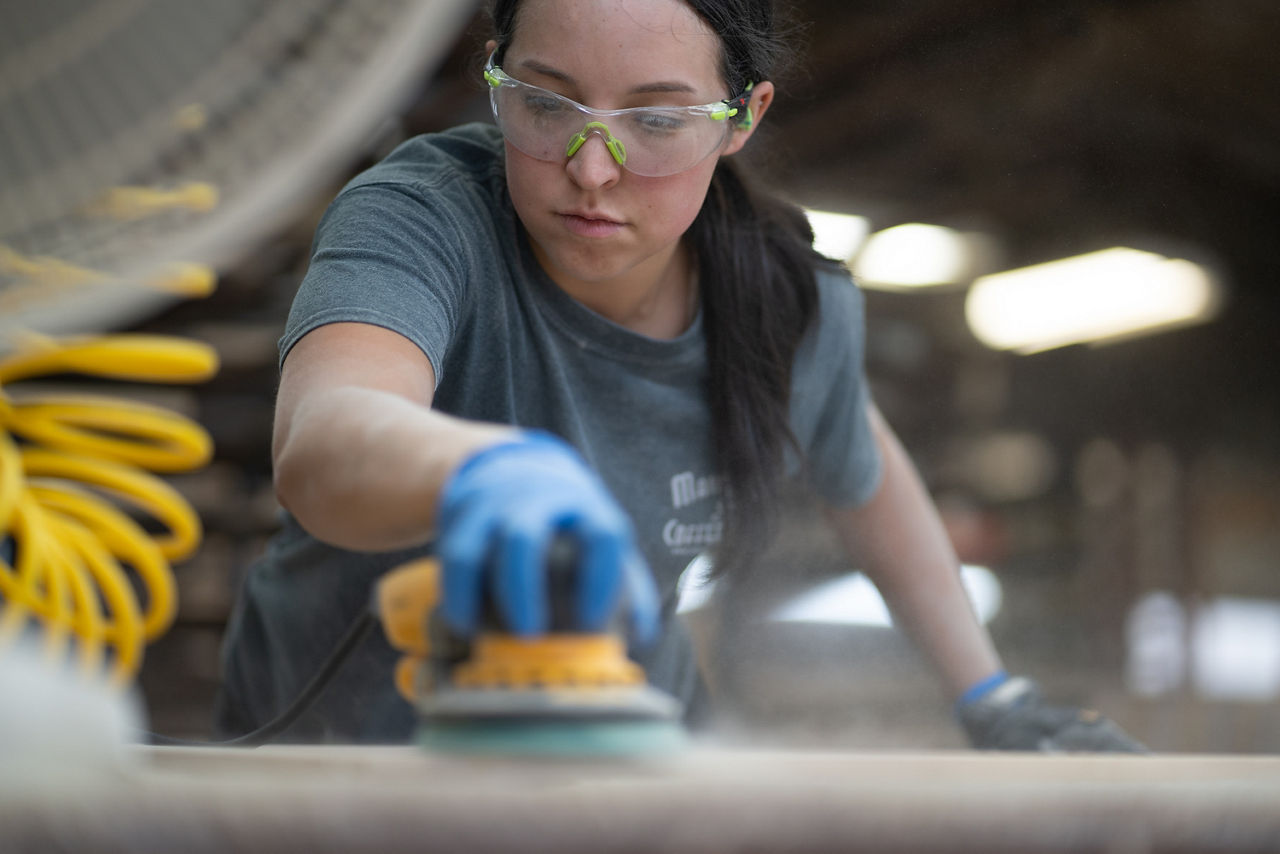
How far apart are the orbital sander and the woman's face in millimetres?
496

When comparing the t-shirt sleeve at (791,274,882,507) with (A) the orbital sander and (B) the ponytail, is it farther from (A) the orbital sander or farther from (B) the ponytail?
(A) the orbital sander

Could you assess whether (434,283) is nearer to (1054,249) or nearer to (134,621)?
(134,621)

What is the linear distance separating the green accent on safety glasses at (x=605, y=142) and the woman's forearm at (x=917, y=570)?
0.66 meters

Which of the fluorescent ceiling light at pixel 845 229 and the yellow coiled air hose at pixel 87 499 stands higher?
the fluorescent ceiling light at pixel 845 229

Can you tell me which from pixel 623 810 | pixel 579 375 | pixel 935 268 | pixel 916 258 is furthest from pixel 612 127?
pixel 935 268

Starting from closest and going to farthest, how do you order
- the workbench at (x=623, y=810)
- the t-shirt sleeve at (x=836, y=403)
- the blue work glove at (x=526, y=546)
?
the workbench at (x=623, y=810)
the blue work glove at (x=526, y=546)
the t-shirt sleeve at (x=836, y=403)

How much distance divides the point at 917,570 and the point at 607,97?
77 centimetres

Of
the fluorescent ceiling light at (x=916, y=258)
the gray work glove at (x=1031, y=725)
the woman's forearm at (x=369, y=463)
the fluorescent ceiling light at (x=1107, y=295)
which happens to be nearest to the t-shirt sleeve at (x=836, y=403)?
the gray work glove at (x=1031, y=725)

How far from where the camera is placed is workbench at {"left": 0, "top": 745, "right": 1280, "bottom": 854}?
31cm

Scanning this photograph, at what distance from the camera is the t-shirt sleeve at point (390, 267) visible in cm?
79

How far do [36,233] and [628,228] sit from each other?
1.64 feet

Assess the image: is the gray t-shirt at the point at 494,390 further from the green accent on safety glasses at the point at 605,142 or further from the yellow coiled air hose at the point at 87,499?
the yellow coiled air hose at the point at 87,499

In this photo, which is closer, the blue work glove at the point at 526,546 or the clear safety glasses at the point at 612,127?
the blue work glove at the point at 526,546

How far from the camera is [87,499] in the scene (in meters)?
1.70
